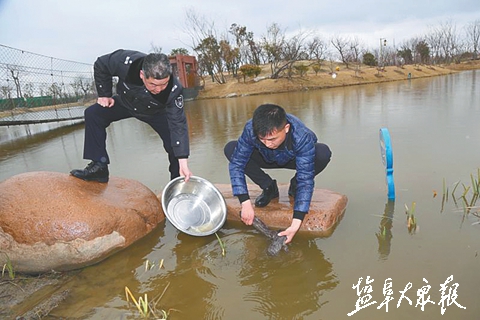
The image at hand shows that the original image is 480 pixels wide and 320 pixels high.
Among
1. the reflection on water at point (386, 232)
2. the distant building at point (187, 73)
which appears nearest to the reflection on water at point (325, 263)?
the reflection on water at point (386, 232)

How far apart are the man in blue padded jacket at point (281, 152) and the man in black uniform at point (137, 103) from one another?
23.4 inches

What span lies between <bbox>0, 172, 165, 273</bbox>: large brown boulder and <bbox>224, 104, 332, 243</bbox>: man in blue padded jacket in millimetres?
1021

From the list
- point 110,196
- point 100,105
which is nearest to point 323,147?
point 110,196

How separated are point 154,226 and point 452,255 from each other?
2368 mm

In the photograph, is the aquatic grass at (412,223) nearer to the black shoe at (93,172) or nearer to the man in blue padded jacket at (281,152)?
the man in blue padded jacket at (281,152)

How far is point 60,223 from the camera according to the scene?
2600mm

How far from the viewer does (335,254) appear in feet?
7.86

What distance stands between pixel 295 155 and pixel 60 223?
6.14 feet

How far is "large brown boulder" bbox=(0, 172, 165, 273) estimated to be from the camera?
2.53 metres

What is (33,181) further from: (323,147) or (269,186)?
(323,147)

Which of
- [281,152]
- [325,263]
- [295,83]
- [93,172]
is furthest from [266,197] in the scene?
[295,83]

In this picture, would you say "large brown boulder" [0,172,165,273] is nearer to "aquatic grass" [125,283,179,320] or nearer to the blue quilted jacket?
"aquatic grass" [125,283,179,320]

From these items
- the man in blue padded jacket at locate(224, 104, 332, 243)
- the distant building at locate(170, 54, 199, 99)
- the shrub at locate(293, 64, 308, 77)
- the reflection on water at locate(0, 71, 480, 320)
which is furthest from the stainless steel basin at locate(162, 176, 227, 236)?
the shrub at locate(293, 64, 308, 77)

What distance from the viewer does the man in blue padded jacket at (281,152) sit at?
2.18 meters
